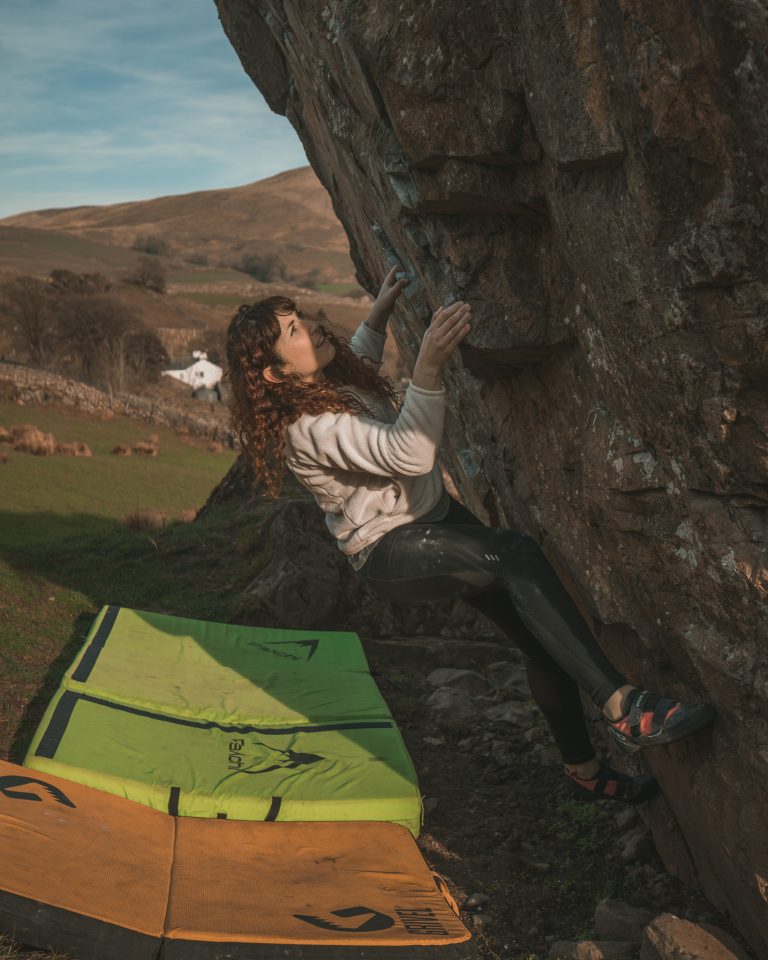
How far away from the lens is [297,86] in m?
7.48

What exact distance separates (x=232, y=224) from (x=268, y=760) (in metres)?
150

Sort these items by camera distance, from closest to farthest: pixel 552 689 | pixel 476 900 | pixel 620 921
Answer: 1. pixel 620 921
2. pixel 552 689
3. pixel 476 900

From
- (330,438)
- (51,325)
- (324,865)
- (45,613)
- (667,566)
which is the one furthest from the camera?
(51,325)

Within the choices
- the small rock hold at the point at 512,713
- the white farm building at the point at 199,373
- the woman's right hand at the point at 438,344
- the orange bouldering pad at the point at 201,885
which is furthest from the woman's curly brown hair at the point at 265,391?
the white farm building at the point at 199,373

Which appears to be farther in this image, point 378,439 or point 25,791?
point 25,791

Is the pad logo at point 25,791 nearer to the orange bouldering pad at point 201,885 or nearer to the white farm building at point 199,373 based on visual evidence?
the orange bouldering pad at point 201,885

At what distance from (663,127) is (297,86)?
511 cm

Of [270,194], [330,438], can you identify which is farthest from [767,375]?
[270,194]

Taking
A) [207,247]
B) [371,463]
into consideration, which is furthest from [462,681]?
[207,247]

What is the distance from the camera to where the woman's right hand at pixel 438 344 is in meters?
3.88

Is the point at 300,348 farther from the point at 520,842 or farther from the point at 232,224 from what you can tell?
the point at 232,224

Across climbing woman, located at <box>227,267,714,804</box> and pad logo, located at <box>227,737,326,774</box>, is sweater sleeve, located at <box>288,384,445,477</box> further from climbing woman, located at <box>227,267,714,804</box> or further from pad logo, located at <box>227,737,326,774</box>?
pad logo, located at <box>227,737,326,774</box>

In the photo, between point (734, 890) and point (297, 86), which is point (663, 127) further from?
point (297, 86)

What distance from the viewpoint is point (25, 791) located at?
16.2 ft
